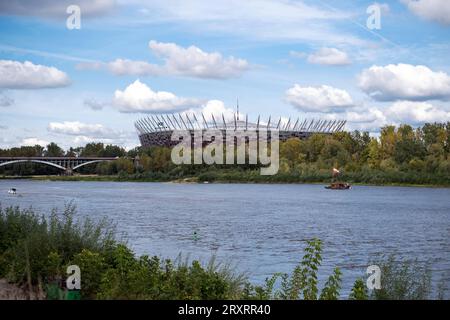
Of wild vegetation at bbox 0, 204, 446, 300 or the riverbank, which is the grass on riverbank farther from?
wild vegetation at bbox 0, 204, 446, 300

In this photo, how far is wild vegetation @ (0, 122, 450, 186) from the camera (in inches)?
3819

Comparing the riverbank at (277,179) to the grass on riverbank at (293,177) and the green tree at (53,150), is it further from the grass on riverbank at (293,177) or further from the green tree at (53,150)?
the green tree at (53,150)

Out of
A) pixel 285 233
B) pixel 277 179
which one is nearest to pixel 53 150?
pixel 277 179

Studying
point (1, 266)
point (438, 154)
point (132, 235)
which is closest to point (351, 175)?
point (438, 154)

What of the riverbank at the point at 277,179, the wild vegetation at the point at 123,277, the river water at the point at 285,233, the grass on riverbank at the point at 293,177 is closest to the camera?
the wild vegetation at the point at 123,277

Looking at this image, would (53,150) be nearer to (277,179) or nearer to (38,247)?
(277,179)

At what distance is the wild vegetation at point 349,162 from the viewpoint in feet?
318

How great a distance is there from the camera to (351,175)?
102125 millimetres

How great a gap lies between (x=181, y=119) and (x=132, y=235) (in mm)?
141131

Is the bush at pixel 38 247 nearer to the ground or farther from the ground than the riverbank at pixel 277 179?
farther from the ground

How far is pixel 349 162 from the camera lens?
4237 inches

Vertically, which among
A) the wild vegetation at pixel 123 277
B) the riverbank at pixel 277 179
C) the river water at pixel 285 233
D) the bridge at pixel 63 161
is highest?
the bridge at pixel 63 161

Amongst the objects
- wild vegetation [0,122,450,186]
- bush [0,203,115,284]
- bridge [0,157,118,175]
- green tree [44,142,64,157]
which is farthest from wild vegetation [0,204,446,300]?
green tree [44,142,64,157]

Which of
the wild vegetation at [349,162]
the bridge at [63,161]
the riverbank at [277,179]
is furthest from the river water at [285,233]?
the bridge at [63,161]
